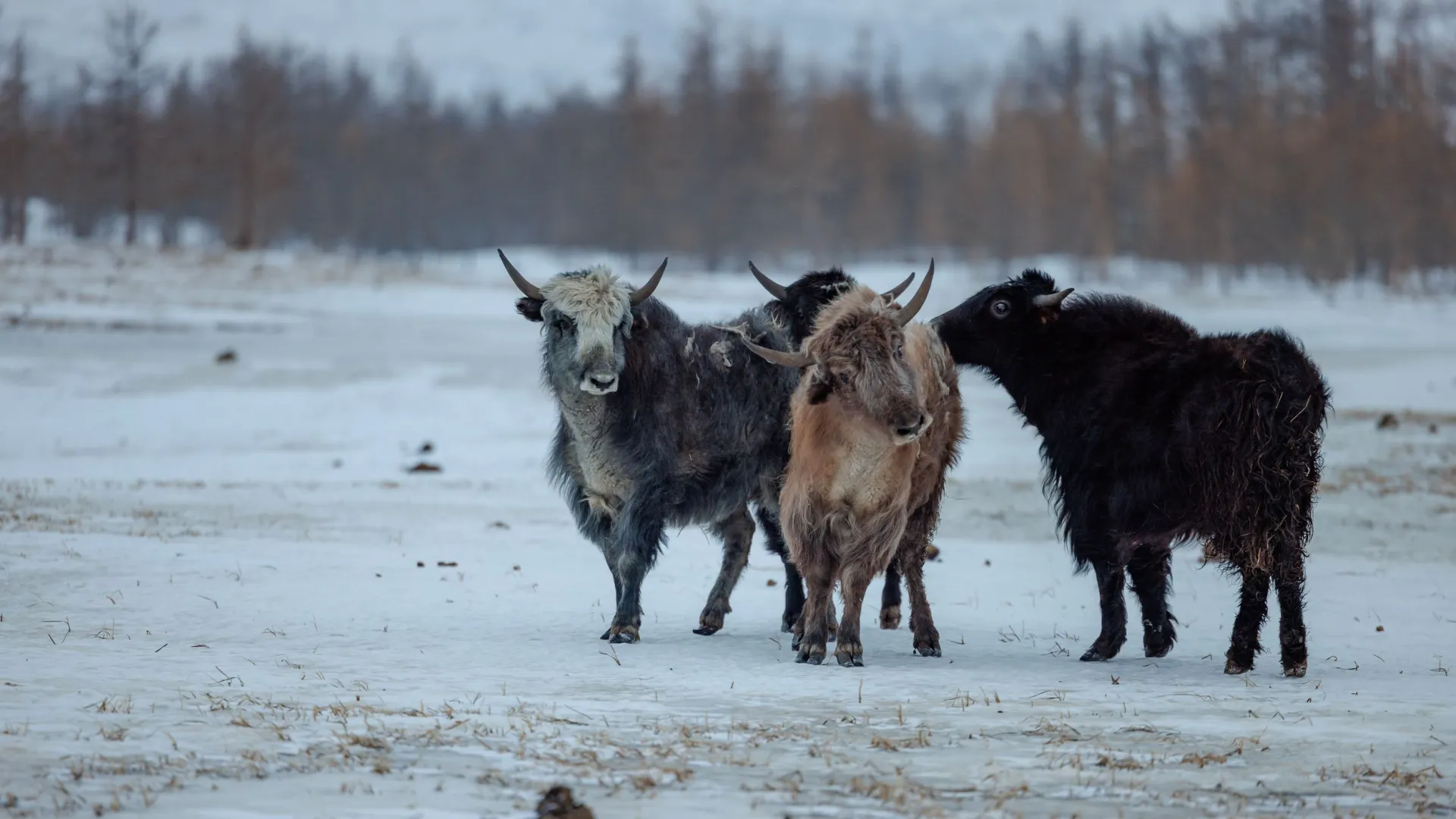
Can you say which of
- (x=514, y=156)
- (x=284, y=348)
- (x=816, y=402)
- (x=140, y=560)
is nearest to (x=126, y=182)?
(x=514, y=156)

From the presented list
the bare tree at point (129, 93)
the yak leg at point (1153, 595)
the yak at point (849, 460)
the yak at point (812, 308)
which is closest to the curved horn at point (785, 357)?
the yak at point (849, 460)

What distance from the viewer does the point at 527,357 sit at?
2912 cm

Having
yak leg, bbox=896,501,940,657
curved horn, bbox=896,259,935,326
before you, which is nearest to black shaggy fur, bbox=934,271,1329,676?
yak leg, bbox=896,501,940,657

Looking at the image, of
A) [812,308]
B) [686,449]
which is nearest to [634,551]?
[686,449]

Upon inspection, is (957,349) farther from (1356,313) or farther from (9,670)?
(1356,313)

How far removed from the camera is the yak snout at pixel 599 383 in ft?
25.3

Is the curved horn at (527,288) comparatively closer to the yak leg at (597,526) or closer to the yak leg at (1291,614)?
the yak leg at (597,526)

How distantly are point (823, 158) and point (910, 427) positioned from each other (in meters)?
59.3

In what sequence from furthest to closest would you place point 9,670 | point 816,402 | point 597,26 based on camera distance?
point 597,26
point 816,402
point 9,670

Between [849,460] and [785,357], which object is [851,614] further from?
[785,357]

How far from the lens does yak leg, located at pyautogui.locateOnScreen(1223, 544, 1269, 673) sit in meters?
7.11

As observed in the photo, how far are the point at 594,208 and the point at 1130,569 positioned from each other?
57.7 m

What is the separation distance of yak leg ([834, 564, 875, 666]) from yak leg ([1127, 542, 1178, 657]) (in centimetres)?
155

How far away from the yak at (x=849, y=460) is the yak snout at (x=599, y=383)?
0.77m
